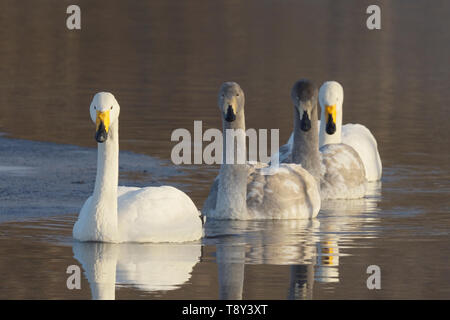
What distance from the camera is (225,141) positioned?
15938 millimetres

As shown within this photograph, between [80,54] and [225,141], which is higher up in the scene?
[80,54]

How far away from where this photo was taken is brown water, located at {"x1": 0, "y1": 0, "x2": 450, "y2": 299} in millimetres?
12180

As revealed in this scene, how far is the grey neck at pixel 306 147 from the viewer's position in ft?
57.1

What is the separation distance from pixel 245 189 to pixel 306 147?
1.86 meters

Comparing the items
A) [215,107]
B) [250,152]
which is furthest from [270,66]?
[250,152]

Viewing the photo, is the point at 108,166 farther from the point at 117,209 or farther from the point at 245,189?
the point at 245,189

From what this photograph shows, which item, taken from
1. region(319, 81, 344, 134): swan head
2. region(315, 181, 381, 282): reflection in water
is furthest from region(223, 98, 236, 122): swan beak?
region(319, 81, 344, 134): swan head

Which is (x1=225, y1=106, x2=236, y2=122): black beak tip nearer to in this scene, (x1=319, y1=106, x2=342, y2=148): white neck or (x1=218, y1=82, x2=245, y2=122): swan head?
(x1=218, y1=82, x2=245, y2=122): swan head

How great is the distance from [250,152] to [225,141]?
5155 millimetres

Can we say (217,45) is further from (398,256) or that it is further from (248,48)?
(398,256)

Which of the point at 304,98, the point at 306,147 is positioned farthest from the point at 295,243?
the point at 306,147

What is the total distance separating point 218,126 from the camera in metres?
23.5

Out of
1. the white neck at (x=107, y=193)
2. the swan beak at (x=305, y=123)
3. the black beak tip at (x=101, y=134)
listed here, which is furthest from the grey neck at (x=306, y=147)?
the black beak tip at (x=101, y=134)

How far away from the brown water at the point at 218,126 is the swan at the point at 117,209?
16 cm
